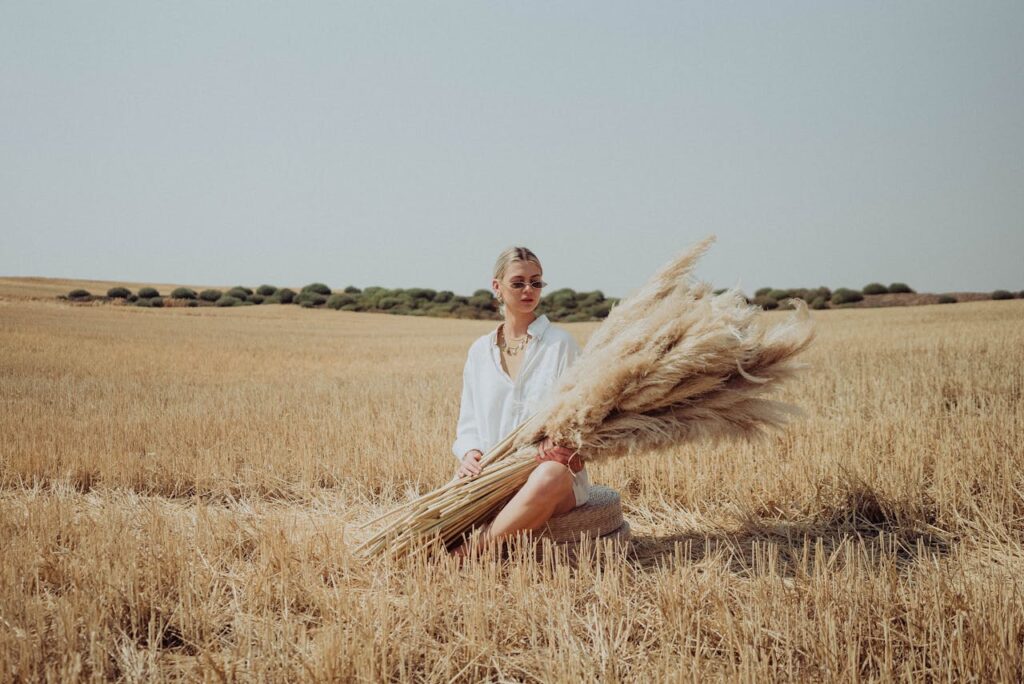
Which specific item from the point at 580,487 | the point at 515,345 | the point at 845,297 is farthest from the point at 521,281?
the point at 845,297

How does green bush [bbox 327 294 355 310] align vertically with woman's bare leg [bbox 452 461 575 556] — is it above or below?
above

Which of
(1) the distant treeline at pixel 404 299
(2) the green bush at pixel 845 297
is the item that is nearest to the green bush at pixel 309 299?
(1) the distant treeline at pixel 404 299

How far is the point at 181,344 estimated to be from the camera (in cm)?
1667

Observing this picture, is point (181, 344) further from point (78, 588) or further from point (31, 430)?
point (78, 588)

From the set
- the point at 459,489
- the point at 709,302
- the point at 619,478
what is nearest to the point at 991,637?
the point at 709,302

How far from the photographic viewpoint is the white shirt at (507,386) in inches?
132

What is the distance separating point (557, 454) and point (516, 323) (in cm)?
81

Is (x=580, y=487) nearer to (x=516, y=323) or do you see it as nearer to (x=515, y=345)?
(x=515, y=345)

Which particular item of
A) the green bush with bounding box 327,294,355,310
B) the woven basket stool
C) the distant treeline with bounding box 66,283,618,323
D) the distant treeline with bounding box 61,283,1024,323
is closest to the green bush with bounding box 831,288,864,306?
the distant treeline with bounding box 61,283,1024,323

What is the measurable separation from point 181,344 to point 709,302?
16.7 m

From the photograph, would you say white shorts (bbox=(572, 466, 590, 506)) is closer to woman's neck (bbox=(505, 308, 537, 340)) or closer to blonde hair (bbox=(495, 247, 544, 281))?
woman's neck (bbox=(505, 308, 537, 340))

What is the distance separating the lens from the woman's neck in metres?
3.52

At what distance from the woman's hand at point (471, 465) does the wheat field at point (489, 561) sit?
17.6 inches

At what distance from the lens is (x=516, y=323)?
3.54 meters
